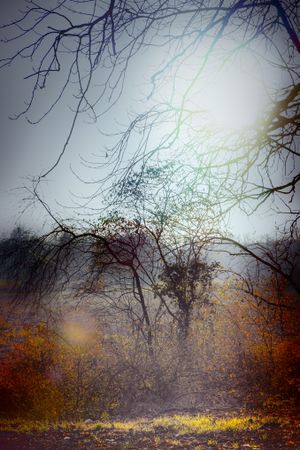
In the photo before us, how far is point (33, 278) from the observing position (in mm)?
4535

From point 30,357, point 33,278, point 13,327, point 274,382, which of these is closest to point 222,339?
point 274,382

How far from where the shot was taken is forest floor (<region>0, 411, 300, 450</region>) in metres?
4.95

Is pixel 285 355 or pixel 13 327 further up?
pixel 13 327

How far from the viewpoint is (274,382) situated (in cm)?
1010

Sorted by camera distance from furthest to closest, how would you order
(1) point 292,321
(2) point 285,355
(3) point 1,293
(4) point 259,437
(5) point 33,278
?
1. (3) point 1,293
2. (1) point 292,321
3. (2) point 285,355
4. (4) point 259,437
5. (5) point 33,278

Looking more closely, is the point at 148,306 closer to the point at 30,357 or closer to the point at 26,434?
the point at 30,357

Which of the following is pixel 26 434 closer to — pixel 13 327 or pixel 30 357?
pixel 30 357

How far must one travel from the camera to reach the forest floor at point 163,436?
195 inches

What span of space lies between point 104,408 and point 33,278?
271 inches

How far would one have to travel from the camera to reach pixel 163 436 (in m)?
5.59

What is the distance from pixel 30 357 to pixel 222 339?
7220 mm

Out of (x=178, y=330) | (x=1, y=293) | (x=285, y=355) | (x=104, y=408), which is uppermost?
(x=1, y=293)

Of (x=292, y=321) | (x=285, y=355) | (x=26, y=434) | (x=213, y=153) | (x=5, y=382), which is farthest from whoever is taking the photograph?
(x=292, y=321)

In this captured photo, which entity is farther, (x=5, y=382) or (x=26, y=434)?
(x=5, y=382)
